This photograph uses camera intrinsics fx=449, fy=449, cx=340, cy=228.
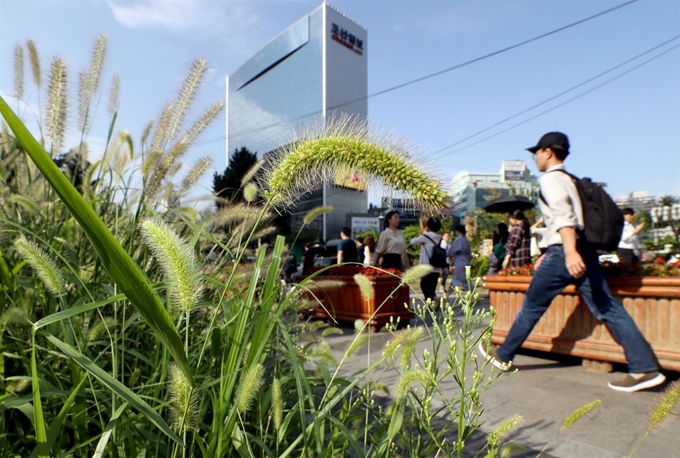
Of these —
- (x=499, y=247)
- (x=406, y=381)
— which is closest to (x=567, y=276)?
(x=406, y=381)

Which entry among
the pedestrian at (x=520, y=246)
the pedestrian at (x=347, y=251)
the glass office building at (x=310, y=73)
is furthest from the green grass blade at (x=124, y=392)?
the glass office building at (x=310, y=73)

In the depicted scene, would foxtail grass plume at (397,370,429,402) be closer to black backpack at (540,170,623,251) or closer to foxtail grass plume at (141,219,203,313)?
foxtail grass plume at (141,219,203,313)

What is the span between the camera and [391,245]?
22.4ft

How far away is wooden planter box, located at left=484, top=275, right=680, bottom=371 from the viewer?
11.1 feet

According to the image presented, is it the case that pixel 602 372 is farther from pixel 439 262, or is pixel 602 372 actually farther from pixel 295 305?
pixel 439 262

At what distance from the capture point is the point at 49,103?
2256mm

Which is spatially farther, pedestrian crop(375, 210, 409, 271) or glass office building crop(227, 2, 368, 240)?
glass office building crop(227, 2, 368, 240)

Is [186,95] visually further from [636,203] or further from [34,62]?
[636,203]

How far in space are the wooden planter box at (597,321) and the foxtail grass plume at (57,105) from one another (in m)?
3.91

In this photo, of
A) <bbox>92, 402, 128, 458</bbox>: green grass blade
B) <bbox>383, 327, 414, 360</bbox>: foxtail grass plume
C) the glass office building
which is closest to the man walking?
<bbox>383, 327, 414, 360</bbox>: foxtail grass plume

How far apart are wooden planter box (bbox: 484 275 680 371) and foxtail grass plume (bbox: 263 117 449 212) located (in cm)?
312

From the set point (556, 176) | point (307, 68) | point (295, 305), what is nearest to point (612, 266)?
point (556, 176)

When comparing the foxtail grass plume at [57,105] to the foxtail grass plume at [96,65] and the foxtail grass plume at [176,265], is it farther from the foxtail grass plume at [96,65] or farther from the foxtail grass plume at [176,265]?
the foxtail grass plume at [176,265]

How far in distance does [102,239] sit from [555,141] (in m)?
3.73
